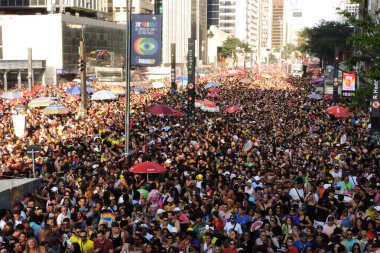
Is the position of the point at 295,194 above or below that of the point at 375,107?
below

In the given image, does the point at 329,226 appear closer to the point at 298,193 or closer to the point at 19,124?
the point at 298,193

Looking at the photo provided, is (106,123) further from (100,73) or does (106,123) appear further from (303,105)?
(100,73)

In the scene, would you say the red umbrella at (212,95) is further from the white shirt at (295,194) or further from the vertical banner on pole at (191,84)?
the white shirt at (295,194)

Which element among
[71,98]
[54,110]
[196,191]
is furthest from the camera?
[71,98]

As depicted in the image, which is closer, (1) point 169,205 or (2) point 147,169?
(1) point 169,205

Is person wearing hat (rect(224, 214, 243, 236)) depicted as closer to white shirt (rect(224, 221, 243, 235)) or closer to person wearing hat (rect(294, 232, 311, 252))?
white shirt (rect(224, 221, 243, 235))

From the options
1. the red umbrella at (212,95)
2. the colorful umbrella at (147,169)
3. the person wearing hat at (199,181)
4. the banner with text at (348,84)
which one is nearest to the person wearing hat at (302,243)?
the person wearing hat at (199,181)

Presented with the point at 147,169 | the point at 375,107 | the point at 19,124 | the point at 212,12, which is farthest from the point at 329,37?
the point at 212,12
